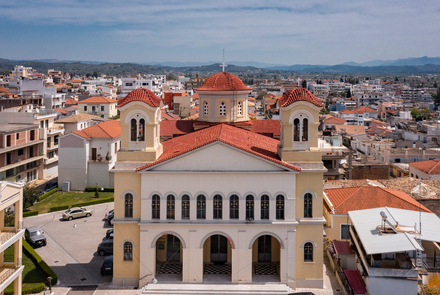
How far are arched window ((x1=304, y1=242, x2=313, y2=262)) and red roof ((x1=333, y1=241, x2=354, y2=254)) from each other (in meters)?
2.16

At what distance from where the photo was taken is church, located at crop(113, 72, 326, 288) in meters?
28.7

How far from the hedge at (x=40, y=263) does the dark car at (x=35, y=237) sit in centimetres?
135

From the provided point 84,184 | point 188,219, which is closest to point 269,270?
point 188,219

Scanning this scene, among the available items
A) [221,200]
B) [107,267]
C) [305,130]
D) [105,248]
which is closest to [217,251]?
[221,200]

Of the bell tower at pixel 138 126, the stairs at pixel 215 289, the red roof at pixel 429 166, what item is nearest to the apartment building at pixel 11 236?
the bell tower at pixel 138 126

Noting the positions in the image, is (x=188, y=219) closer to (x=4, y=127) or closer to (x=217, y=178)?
(x=217, y=178)

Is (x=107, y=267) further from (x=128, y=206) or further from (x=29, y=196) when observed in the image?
(x=29, y=196)

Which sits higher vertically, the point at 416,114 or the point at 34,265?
the point at 416,114

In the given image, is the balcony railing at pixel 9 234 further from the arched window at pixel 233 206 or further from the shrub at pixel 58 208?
the shrub at pixel 58 208

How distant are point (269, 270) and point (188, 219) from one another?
22.1 feet

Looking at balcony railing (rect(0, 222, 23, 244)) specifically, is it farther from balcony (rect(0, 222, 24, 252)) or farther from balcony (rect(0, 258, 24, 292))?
balcony (rect(0, 258, 24, 292))

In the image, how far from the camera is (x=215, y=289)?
91.6ft

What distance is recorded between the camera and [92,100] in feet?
315

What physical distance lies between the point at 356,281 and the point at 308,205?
5342 mm
